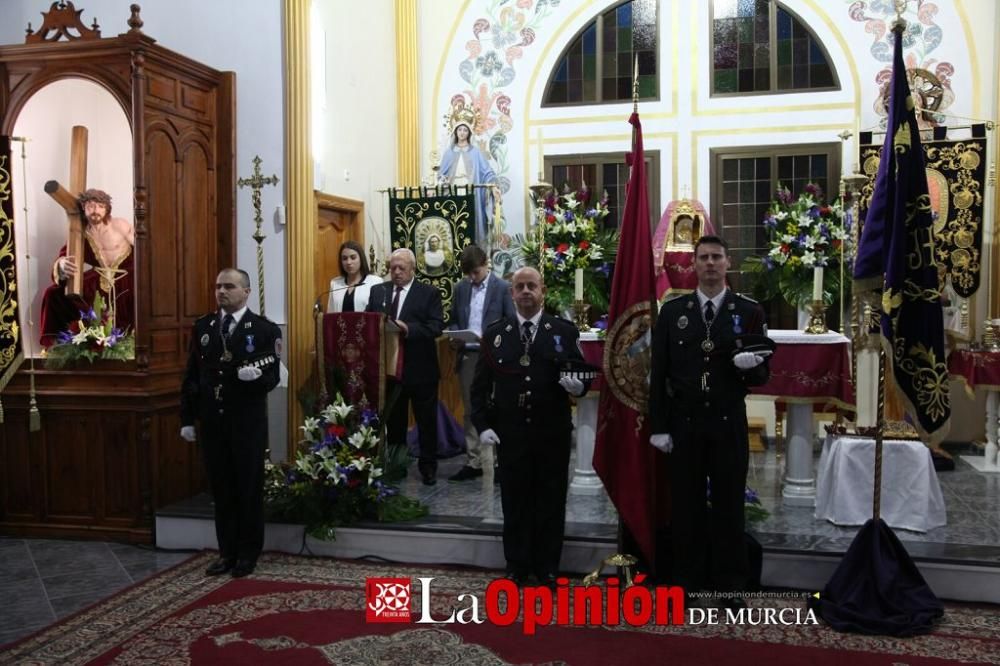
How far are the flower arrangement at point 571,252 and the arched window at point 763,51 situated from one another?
2.11 m

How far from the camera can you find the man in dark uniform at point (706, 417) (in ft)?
15.0

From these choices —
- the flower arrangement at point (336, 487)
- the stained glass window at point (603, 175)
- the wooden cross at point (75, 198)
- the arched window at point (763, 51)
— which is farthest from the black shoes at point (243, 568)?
the arched window at point (763, 51)

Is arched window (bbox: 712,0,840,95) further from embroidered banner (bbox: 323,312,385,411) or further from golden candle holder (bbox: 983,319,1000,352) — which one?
embroidered banner (bbox: 323,312,385,411)

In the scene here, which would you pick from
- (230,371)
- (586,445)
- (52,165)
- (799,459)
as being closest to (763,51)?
(799,459)

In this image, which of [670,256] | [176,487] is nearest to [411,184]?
[670,256]

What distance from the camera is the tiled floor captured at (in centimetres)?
480

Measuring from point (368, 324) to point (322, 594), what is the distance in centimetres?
226

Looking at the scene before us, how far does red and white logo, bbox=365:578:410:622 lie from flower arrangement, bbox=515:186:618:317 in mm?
4093

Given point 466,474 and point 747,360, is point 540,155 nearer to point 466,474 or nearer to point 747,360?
point 466,474

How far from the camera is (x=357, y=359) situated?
6.71 metres

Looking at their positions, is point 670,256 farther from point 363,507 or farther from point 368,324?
point 363,507

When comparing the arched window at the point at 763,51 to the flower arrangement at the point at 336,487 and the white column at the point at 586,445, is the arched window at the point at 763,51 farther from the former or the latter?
the flower arrangement at the point at 336,487

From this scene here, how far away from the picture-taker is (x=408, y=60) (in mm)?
9961

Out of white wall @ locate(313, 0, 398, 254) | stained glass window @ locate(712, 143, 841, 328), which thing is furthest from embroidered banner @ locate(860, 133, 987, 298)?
white wall @ locate(313, 0, 398, 254)
